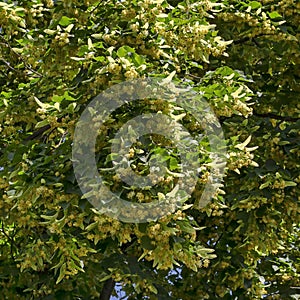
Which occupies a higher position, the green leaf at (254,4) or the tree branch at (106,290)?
the green leaf at (254,4)

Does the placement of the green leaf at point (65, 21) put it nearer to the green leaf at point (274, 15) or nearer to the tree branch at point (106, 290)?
the green leaf at point (274, 15)

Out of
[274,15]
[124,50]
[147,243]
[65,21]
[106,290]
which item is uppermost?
[124,50]

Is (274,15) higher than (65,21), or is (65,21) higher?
(65,21)

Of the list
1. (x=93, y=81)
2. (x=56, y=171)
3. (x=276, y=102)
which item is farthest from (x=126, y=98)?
(x=276, y=102)

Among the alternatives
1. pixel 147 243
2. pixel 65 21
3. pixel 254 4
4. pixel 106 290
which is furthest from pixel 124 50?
pixel 106 290

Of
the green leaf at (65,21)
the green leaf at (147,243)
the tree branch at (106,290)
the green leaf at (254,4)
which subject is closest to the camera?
the green leaf at (147,243)

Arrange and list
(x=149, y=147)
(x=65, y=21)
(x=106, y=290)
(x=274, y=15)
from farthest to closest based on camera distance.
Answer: (x=106, y=290) < (x=274, y=15) < (x=65, y=21) < (x=149, y=147)

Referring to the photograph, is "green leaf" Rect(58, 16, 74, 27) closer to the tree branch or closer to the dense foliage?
the dense foliage

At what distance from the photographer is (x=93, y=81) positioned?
3.23 meters

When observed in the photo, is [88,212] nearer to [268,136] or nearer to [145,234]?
[145,234]

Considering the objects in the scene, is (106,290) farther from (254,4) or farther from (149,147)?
(254,4)

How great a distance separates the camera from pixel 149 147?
3076mm

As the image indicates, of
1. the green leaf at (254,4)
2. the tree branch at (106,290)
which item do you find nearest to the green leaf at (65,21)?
the green leaf at (254,4)

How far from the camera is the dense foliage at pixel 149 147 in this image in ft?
10.4
